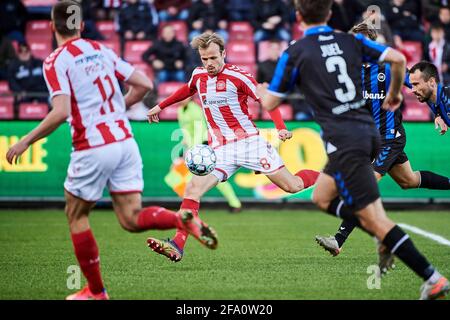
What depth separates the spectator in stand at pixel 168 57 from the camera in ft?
57.9

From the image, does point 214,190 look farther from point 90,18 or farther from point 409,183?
point 90,18

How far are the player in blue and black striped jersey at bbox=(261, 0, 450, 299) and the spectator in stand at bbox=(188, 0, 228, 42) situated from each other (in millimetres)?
12255

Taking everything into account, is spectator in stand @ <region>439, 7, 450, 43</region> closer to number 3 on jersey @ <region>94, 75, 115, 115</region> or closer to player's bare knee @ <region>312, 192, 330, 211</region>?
player's bare knee @ <region>312, 192, 330, 211</region>

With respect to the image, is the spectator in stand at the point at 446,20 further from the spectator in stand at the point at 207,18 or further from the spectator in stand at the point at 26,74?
the spectator in stand at the point at 26,74

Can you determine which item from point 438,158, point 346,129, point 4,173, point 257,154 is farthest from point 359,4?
point 346,129

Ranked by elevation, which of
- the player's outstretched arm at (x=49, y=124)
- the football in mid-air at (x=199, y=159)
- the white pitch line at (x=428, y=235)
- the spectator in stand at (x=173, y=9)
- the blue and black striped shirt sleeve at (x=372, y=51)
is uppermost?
the blue and black striped shirt sleeve at (x=372, y=51)

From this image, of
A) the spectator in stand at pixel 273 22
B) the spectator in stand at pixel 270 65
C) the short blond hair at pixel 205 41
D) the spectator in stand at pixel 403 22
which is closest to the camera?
the short blond hair at pixel 205 41

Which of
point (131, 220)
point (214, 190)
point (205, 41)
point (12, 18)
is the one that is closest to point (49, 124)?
point (131, 220)

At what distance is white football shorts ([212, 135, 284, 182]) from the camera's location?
361 inches

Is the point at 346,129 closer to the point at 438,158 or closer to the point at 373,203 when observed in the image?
the point at 373,203

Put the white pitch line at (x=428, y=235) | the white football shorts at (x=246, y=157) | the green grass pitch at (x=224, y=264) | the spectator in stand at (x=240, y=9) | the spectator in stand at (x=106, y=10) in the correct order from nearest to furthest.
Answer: the green grass pitch at (x=224, y=264) < the white football shorts at (x=246, y=157) < the white pitch line at (x=428, y=235) < the spectator in stand at (x=240, y=9) < the spectator in stand at (x=106, y=10)

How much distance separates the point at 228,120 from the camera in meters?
9.25

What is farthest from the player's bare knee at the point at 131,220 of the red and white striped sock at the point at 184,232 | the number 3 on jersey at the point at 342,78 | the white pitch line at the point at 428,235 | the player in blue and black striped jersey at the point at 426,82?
the white pitch line at the point at 428,235

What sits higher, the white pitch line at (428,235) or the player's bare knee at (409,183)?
the player's bare knee at (409,183)
